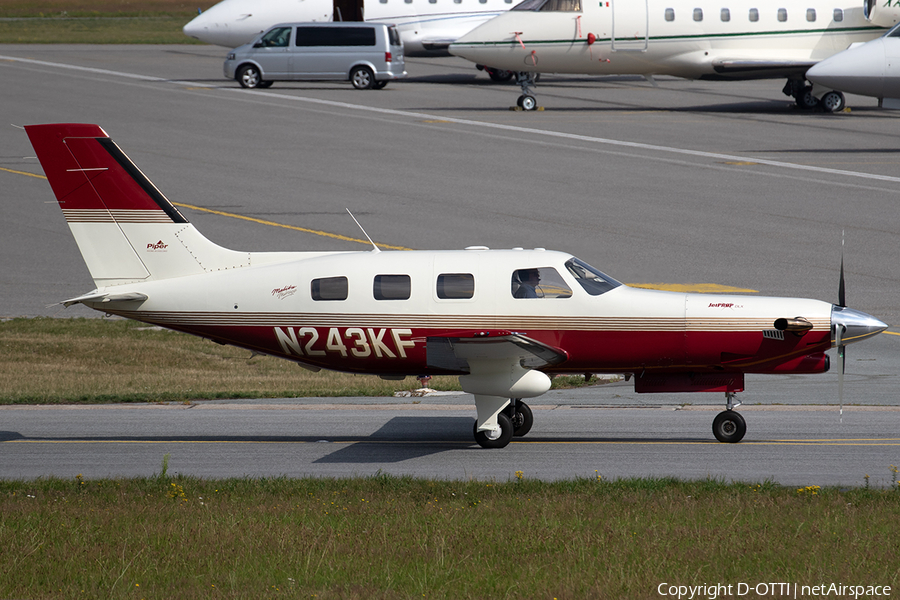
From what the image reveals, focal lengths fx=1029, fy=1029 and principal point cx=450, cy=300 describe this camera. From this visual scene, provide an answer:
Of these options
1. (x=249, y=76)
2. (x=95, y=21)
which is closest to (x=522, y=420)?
(x=249, y=76)

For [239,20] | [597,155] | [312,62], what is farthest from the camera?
[239,20]

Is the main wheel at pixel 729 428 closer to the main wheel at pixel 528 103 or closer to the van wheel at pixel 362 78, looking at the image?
the main wheel at pixel 528 103

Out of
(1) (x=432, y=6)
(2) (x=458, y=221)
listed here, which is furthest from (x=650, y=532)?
(1) (x=432, y=6)

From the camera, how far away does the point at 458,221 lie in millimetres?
28109

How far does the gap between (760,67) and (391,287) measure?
31695 mm

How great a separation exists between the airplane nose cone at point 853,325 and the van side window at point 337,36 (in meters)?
35.7

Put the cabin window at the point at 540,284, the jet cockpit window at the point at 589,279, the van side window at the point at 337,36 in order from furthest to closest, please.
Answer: the van side window at the point at 337,36 < the jet cockpit window at the point at 589,279 < the cabin window at the point at 540,284

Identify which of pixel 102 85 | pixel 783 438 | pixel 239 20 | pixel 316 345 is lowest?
pixel 783 438

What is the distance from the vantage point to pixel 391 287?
42.5 ft

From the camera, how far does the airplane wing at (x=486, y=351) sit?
12430mm

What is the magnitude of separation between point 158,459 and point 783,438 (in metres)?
8.09

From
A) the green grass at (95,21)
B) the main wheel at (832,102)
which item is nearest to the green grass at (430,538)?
the main wheel at (832,102)

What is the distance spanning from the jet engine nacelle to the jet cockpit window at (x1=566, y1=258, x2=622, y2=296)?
1287 inches

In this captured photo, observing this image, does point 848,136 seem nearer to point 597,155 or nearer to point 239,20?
point 597,155
